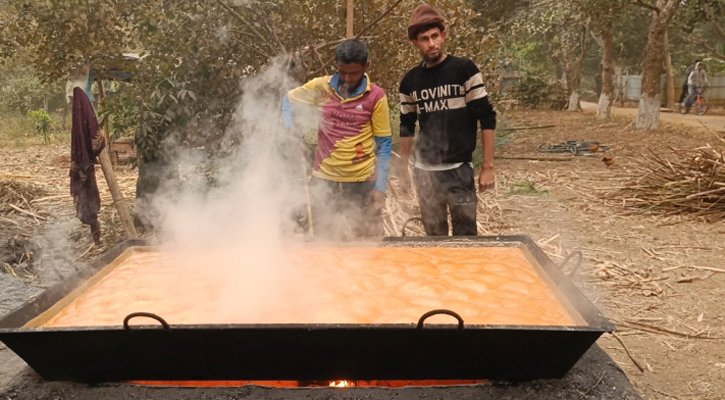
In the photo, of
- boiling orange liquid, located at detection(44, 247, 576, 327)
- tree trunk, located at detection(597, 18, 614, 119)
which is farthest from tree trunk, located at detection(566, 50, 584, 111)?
boiling orange liquid, located at detection(44, 247, 576, 327)

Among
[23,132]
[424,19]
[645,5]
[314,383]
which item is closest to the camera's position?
[314,383]

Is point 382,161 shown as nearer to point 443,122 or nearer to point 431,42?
point 443,122

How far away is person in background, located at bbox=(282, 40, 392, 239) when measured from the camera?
14.1 feet

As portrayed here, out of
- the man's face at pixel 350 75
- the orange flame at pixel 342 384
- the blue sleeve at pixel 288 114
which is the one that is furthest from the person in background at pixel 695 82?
the orange flame at pixel 342 384

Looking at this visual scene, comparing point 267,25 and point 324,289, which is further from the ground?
point 267,25

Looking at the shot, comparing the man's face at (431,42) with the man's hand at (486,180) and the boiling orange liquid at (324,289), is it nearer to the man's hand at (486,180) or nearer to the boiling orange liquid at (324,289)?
the man's hand at (486,180)

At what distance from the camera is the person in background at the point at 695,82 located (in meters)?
19.2

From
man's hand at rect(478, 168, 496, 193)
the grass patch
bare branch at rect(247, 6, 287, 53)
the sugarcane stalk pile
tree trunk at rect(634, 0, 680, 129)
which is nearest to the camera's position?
man's hand at rect(478, 168, 496, 193)

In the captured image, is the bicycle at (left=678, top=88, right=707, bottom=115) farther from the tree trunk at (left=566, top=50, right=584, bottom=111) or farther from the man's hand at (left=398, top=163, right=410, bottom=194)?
the man's hand at (left=398, top=163, right=410, bottom=194)

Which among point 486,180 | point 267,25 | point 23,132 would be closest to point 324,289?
point 486,180

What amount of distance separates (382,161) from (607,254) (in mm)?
3441

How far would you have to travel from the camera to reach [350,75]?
4156mm

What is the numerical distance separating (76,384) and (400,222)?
16.2ft

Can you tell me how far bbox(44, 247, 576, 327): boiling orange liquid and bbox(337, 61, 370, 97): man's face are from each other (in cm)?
148
